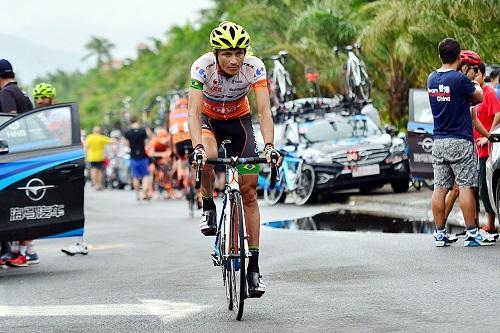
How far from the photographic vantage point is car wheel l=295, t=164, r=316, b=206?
22359mm

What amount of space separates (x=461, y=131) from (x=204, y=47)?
129 feet

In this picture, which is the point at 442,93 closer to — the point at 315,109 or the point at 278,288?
the point at 278,288

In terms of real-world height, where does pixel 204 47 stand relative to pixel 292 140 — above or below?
above

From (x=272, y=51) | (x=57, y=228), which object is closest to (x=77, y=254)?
(x=57, y=228)

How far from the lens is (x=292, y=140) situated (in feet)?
78.0

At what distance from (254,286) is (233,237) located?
1.33 ft

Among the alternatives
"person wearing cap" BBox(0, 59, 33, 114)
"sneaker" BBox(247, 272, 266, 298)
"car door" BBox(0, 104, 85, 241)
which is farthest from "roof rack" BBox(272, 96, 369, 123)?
"sneaker" BBox(247, 272, 266, 298)

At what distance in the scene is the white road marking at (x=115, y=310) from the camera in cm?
900

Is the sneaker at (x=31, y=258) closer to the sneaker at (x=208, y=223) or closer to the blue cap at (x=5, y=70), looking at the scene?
the blue cap at (x=5, y=70)

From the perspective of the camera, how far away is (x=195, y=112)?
8.96 m

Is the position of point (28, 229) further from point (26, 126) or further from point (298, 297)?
point (298, 297)

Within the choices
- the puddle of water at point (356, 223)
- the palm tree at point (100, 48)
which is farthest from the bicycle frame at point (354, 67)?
the palm tree at point (100, 48)

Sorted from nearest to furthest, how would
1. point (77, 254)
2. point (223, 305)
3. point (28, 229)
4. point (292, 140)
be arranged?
point (223, 305) → point (28, 229) → point (77, 254) → point (292, 140)

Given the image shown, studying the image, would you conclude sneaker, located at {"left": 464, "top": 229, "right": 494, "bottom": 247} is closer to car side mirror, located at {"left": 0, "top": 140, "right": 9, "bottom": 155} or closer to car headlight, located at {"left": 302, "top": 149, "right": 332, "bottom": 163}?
car side mirror, located at {"left": 0, "top": 140, "right": 9, "bottom": 155}
